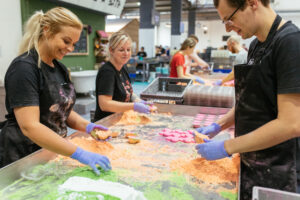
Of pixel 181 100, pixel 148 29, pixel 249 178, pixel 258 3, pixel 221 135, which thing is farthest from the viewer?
pixel 148 29

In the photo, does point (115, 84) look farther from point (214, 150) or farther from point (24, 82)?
point (214, 150)

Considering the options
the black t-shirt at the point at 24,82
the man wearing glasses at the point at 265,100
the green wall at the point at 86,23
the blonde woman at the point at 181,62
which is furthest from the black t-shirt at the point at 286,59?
the green wall at the point at 86,23

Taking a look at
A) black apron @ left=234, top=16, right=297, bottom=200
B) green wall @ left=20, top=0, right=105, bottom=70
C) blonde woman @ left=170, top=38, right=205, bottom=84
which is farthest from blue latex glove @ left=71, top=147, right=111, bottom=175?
green wall @ left=20, top=0, right=105, bottom=70

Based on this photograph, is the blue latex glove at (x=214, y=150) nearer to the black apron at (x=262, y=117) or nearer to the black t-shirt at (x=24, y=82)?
the black apron at (x=262, y=117)

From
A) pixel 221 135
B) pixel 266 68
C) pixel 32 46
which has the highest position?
pixel 32 46

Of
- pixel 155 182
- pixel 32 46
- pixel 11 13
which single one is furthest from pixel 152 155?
pixel 11 13

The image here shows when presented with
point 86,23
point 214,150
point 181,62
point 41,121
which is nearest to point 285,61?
point 214,150

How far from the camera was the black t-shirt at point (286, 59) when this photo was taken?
96 cm

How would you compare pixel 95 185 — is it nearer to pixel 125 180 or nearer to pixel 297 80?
pixel 125 180

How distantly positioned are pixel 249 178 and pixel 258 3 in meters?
0.89

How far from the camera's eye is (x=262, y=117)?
119 cm

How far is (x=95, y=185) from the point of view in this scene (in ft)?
3.65

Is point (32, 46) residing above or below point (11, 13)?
below

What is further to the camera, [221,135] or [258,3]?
[221,135]
